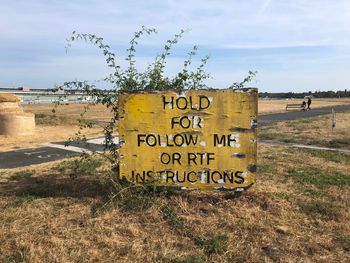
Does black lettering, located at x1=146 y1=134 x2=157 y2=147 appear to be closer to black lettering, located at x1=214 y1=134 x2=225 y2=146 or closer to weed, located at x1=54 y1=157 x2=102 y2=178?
black lettering, located at x1=214 y1=134 x2=225 y2=146

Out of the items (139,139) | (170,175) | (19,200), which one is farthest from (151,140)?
(19,200)

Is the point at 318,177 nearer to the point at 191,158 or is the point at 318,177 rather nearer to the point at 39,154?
the point at 191,158

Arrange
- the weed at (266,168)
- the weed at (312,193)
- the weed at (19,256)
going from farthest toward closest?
the weed at (266,168) < the weed at (312,193) < the weed at (19,256)

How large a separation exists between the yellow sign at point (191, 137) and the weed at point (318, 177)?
2.16m

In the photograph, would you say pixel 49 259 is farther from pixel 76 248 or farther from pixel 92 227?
pixel 92 227

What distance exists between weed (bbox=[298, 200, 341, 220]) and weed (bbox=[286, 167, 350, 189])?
1.12 m

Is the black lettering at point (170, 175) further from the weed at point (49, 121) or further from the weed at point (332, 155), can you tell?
the weed at point (49, 121)

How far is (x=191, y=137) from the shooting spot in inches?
227

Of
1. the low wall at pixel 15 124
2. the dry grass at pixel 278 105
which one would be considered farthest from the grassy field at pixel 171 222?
the dry grass at pixel 278 105

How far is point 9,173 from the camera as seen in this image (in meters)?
8.14

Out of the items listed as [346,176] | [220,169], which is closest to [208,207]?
[220,169]

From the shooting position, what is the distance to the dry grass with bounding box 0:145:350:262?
4.23 m

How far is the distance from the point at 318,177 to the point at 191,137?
3.30 meters

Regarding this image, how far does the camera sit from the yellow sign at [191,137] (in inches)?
224
